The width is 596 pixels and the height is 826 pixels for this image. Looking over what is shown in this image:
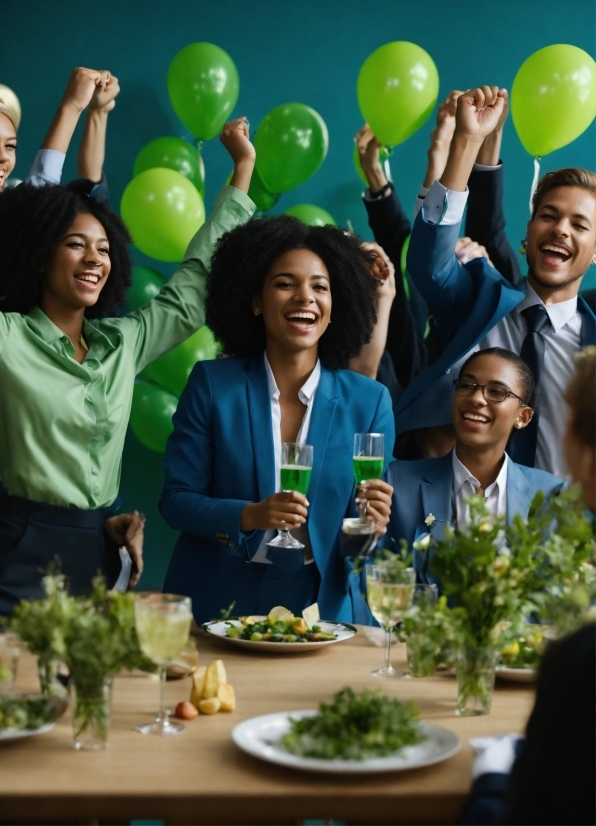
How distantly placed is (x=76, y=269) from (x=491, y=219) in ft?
5.43

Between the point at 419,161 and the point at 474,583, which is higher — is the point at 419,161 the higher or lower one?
the higher one

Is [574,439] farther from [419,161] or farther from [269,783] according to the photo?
[419,161]

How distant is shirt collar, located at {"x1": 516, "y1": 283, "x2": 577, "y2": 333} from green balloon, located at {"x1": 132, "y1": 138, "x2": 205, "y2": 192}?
68.9 inches

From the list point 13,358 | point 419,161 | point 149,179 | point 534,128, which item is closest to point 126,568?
point 13,358

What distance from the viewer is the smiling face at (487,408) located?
106 inches

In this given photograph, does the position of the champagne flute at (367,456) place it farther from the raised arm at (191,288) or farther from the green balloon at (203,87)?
the green balloon at (203,87)

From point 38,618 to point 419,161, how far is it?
12.6 ft

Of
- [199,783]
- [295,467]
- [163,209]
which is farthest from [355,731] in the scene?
[163,209]

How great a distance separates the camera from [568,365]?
9.48ft

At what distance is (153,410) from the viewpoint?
400 cm

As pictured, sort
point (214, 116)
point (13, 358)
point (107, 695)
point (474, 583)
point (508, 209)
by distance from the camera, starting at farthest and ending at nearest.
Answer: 1. point (508, 209)
2. point (214, 116)
3. point (13, 358)
4. point (474, 583)
5. point (107, 695)

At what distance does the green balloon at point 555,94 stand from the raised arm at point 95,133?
145 cm

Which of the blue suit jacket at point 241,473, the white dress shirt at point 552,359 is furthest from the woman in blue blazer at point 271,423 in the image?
the white dress shirt at point 552,359

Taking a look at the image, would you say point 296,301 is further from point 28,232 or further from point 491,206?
point 491,206
